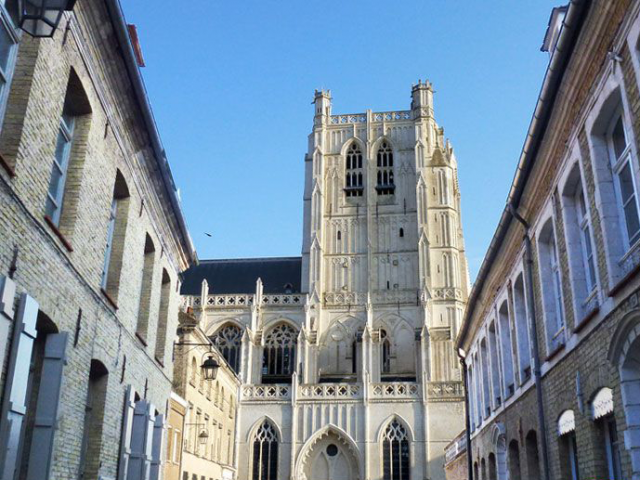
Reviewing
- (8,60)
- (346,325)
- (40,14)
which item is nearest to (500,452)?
(8,60)

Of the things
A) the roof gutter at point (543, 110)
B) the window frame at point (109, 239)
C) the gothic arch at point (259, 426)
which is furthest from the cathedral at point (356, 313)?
the window frame at point (109, 239)

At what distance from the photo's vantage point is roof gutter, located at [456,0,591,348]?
850 centimetres

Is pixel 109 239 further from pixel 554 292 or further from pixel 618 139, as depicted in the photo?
pixel 618 139

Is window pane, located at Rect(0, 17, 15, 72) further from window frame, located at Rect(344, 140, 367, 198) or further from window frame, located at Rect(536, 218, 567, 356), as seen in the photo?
window frame, located at Rect(344, 140, 367, 198)

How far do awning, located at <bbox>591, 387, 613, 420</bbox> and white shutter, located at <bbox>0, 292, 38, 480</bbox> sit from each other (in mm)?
6549

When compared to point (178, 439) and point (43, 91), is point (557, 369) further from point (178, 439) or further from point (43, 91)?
point (178, 439)

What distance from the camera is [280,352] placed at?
45.8 metres

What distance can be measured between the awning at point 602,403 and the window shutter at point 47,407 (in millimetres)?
6430

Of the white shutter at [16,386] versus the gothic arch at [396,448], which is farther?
the gothic arch at [396,448]

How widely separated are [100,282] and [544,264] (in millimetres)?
7319

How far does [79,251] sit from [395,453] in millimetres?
32745

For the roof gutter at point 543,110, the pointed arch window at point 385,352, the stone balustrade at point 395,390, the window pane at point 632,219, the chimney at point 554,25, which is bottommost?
the window pane at point 632,219

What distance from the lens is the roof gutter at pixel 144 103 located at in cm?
916

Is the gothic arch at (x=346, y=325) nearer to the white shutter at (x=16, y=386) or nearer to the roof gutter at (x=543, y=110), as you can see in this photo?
the roof gutter at (x=543, y=110)
